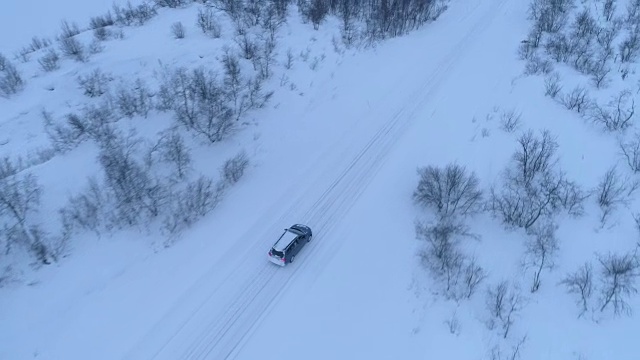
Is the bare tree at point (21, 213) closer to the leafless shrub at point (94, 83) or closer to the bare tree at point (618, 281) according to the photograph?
the leafless shrub at point (94, 83)

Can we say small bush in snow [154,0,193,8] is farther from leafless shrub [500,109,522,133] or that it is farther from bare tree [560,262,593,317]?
bare tree [560,262,593,317]

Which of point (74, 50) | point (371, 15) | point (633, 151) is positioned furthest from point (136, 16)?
point (633, 151)

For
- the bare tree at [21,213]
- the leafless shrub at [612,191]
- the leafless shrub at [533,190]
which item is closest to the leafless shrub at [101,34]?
the bare tree at [21,213]

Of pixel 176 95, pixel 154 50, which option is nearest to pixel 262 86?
pixel 176 95

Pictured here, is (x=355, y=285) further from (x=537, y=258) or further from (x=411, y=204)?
(x=537, y=258)

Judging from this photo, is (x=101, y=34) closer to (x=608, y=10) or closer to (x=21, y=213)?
(x=21, y=213)

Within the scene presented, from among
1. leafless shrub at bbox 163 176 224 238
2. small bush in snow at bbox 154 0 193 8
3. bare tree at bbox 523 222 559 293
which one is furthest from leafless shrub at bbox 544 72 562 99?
small bush in snow at bbox 154 0 193 8
